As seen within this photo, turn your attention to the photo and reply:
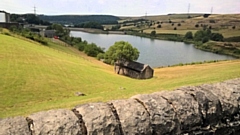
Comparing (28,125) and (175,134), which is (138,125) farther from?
(28,125)

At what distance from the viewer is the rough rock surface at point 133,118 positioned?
3.95 m

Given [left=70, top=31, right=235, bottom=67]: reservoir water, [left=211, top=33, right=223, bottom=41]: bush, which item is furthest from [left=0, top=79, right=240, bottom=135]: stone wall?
[left=211, top=33, right=223, bottom=41]: bush

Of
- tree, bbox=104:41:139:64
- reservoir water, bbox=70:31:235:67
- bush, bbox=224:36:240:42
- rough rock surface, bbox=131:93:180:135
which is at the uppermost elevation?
rough rock surface, bbox=131:93:180:135

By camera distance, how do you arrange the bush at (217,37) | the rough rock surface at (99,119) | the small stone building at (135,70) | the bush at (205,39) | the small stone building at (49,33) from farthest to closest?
the bush at (205,39) < the bush at (217,37) < the small stone building at (49,33) < the small stone building at (135,70) < the rough rock surface at (99,119)

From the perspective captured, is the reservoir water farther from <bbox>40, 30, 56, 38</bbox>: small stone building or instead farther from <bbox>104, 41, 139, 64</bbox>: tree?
<bbox>40, 30, 56, 38</bbox>: small stone building

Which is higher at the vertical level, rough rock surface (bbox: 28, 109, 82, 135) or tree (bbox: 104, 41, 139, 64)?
rough rock surface (bbox: 28, 109, 82, 135)

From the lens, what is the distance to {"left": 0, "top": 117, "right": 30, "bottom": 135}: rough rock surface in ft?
10.7

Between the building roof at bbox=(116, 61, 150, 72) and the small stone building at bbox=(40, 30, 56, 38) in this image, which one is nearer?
the building roof at bbox=(116, 61, 150, 72)

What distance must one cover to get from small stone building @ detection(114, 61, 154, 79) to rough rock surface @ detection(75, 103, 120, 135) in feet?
130

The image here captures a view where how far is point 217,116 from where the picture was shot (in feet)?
15.7

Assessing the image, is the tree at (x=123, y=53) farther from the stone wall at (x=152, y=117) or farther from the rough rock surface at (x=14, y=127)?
the rough rock surface at (x=14, y=127)

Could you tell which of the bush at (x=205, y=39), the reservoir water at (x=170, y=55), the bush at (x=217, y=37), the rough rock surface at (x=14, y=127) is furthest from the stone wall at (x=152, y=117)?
the bush at (x=217, y=37)

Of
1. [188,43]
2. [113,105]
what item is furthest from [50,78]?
[188,43]

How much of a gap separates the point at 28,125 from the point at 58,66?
36.5m
